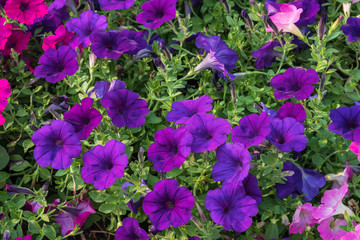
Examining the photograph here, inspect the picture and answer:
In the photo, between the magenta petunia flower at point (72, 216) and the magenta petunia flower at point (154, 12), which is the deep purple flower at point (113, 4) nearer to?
the magenta petunia flower at point (154, 12)

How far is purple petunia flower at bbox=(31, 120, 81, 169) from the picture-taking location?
1.80 m

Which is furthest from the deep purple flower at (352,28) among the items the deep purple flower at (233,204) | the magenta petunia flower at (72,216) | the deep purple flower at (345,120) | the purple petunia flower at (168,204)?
the magenta petunia flower at (72,216)

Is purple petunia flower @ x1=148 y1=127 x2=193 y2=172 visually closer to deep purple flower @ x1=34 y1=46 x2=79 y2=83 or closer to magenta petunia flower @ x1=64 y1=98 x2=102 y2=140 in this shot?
magenta petunia flower @ x1=64 y1=98 x2=102 y2=140

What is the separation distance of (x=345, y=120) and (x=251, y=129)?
441 millimetres

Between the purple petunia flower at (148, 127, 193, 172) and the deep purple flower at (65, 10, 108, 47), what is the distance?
30.0 inches

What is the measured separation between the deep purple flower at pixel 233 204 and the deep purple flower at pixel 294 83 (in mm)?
512

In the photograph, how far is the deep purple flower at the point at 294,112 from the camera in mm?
1891

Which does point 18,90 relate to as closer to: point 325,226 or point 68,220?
point 68,220

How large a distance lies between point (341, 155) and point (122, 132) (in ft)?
3.15

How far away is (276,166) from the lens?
1.77 metres

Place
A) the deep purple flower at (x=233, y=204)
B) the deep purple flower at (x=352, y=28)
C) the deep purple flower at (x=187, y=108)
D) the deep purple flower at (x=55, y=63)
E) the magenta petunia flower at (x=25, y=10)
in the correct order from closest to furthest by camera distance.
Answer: the deep purple flower at (x=233, y=204)
the deep purple flower at (x=187, y=108)
the deep purple flower at (x=55, y=63)
the deep purple flower at (x=352, y=28)
the magenta petunia flower at (x=25, y=10)

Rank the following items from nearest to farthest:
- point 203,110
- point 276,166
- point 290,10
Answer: point 276,166, point 203,110, point 290,10

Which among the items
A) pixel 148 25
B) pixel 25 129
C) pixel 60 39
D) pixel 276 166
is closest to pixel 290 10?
Answer: pixel 148 25

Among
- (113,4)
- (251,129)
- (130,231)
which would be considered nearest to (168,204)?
(130,231)
